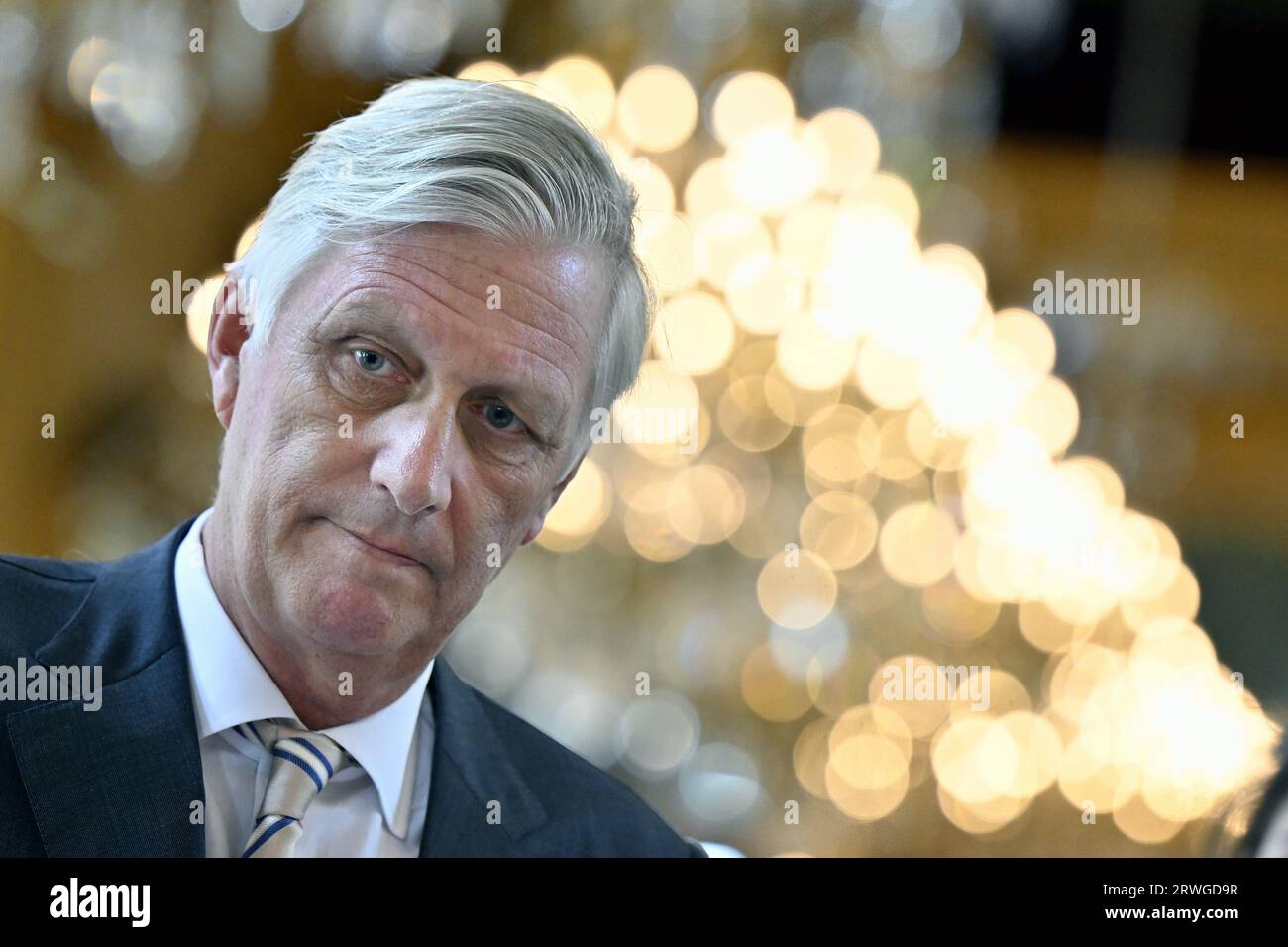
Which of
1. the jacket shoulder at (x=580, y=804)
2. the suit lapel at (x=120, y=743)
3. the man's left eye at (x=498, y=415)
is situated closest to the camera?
the suit lapel at (x=120, y=743)

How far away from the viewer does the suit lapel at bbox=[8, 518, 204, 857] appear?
917mm

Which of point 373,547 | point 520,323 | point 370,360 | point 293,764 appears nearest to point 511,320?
point 520,323

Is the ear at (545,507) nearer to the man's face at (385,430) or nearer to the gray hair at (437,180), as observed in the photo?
the man's face at (385,430)

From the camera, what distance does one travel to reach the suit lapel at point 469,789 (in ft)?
3.55

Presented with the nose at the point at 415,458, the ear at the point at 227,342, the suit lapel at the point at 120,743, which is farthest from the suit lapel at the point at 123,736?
the nose at the point at 415,458

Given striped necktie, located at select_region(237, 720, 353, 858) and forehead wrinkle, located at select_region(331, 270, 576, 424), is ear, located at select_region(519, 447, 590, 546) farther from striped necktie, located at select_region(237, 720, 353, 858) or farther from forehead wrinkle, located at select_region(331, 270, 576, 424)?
striped necktie, located at select_region(237, 720, 353, 858)

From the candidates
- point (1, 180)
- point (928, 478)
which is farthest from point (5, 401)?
point (928, 478)

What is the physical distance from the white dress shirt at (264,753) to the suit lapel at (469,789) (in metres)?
0.02

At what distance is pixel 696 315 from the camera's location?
1.99 metres

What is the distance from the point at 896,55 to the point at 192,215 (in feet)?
4.32

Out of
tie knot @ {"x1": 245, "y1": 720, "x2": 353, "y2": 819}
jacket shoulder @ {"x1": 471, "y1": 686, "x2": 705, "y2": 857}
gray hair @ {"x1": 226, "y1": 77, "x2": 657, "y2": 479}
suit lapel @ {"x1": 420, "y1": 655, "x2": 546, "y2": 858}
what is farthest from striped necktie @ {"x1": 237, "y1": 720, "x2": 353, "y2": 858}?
gray hair @ {"x1": 226, "y1": 77, "x2": 657, "y2": 479}

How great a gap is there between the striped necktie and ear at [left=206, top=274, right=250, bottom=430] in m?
0.27

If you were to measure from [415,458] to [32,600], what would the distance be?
0.35 meters

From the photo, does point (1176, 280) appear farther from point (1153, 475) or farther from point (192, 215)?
point (192, 215)
